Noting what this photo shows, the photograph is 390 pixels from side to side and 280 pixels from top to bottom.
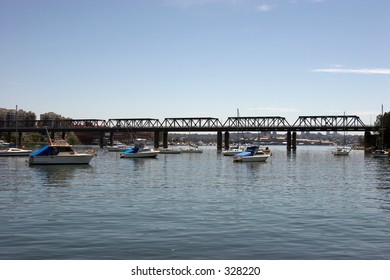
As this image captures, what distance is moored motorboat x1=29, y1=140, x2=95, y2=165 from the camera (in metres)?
83.3

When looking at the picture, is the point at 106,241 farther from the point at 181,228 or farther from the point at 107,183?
the point at 107,183

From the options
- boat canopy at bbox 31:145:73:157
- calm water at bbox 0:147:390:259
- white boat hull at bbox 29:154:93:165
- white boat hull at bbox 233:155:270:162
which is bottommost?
white boat hull at bbox 233:155:270:162

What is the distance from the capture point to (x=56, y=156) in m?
83.7

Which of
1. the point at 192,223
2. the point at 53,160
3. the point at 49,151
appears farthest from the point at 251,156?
the point at 192,223

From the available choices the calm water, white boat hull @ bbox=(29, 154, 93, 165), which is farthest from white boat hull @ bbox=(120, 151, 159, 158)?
the calm water

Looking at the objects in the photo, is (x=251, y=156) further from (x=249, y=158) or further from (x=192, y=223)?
(x=192, y=223)

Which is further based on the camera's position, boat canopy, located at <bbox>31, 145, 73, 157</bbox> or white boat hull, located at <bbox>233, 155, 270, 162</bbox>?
white boat hull, located at <bbox>233, 155, 270, 162</bbox>

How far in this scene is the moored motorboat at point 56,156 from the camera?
83.3 metres

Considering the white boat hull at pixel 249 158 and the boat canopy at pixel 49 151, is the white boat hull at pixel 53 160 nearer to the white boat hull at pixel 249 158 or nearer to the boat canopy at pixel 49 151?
the boat canopy at pixel 49 151

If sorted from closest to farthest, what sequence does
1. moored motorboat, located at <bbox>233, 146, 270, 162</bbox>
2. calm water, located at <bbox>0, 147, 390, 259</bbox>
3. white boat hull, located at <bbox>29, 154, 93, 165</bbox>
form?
calm water, located at <bbox>0, 147, 390, 259</bbox> → white boat hull, located at <bbox>29, 154, 93, 165</bbox> → moored motorboat, located at <bbox>233, 146, 270, 162</bbox>

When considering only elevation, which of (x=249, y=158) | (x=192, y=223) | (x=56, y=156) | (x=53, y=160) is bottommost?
(x=249, y=158)

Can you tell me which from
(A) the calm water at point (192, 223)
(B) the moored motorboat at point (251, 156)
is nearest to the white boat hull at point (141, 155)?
(B) the moored motorboat at point (251, 156)

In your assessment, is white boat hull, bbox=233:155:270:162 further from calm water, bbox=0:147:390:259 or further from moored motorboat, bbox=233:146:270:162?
calm water, bbox=0:147:390:259
